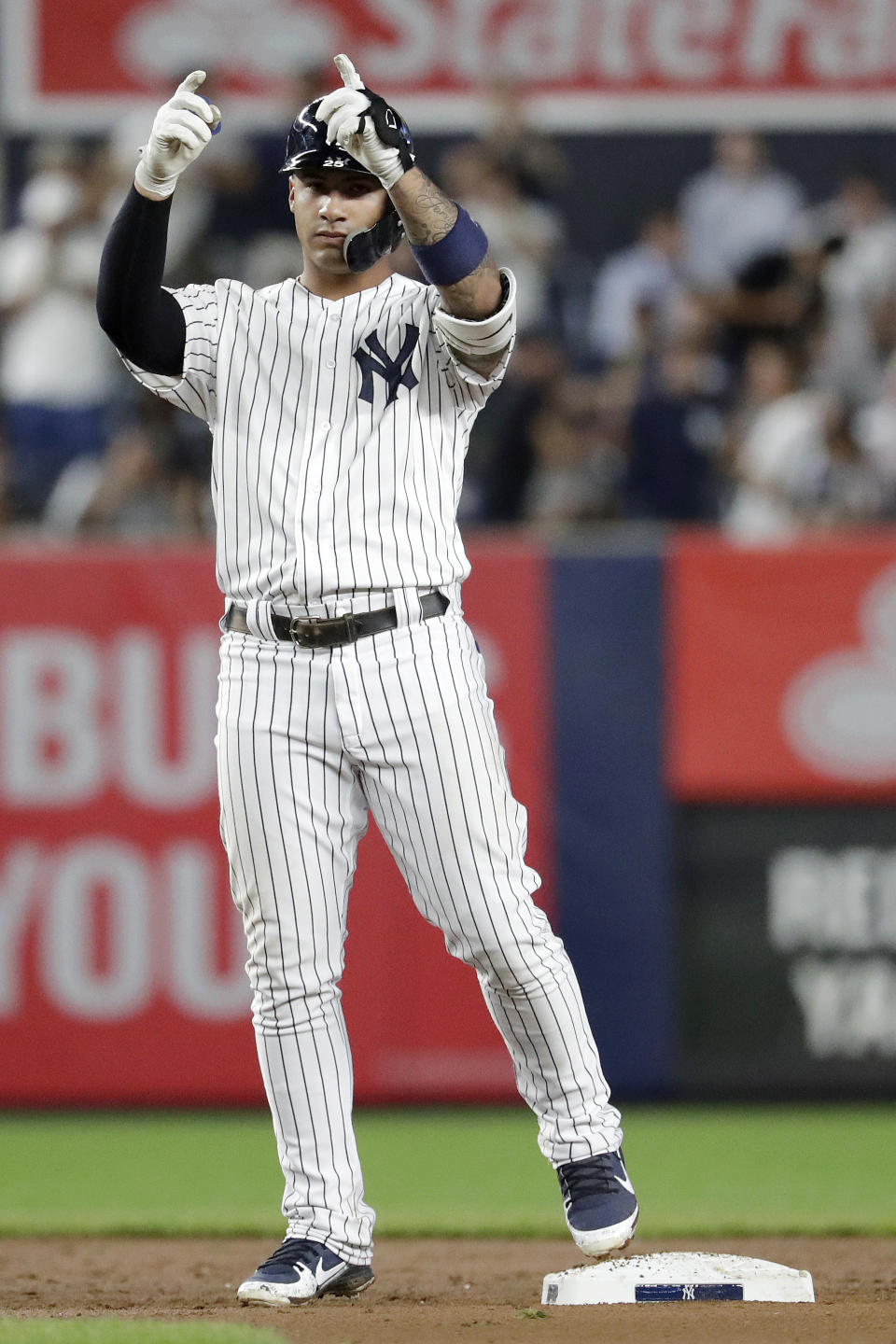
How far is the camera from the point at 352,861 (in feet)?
12.3

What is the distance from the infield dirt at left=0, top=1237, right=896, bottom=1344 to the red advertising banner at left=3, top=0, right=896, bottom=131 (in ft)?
21.6

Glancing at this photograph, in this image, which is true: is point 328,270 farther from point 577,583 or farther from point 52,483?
point 52,483

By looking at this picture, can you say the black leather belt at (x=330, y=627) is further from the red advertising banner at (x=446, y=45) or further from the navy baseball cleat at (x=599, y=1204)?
the red advertising banner at (x=446, y=45)

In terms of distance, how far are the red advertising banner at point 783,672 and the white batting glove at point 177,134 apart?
11.6 ft

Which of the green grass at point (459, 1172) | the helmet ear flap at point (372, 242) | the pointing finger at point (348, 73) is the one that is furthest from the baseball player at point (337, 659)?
the green grass at point (459, 1172)

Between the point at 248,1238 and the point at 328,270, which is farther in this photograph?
the point at 248,1238

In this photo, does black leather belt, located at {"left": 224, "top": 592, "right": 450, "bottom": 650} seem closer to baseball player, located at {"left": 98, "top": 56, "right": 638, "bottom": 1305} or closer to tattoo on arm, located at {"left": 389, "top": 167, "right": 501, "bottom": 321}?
baseball player, located at {"left": 98, "top": 56, "right": 638, "bottom": 1305}

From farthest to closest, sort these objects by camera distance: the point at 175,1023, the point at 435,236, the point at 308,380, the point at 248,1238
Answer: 1. the point at 175,1023
2. the point at 248,1238
3. the point at 308,380
4. the point at 435,236

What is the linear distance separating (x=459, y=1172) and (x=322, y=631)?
2.67 m

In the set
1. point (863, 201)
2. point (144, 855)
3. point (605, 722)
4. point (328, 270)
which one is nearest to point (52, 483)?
point (144, 855)

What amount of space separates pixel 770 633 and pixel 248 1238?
2.81 meters

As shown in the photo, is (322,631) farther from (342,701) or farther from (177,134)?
(177,134)

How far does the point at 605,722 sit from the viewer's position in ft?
22.0

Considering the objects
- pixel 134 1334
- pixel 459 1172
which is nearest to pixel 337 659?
pixel 134 1334
